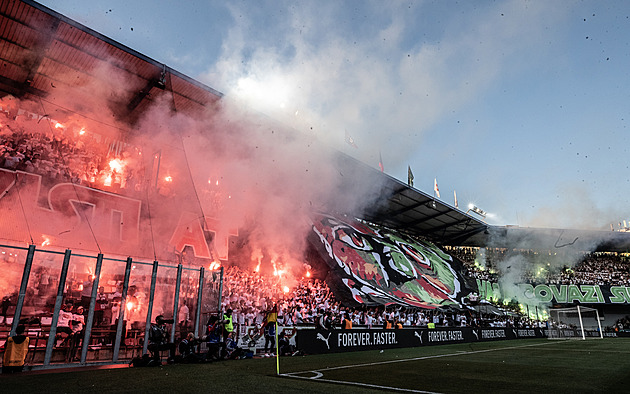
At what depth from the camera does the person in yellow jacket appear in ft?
22.4

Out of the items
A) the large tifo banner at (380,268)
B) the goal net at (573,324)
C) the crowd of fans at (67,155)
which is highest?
the crowd of fans at (67,155)

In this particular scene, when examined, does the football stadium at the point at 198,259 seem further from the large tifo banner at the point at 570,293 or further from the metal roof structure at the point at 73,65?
the large tifo banner at the point at 570,293

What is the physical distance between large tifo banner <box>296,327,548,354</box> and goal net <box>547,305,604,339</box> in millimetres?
7174

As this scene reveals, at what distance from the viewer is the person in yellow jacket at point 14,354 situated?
22.4ft

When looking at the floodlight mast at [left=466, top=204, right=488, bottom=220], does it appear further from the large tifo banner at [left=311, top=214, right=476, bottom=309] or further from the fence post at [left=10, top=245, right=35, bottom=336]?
the fence post at [left=10, top=245, right=35, bottom=336]

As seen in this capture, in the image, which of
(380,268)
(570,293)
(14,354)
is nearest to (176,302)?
(14,354)

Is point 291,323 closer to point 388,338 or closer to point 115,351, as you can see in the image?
point 388,338

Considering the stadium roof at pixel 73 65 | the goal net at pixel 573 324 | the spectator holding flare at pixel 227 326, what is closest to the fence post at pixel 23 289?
the spectator holding flare at pixel 227 326

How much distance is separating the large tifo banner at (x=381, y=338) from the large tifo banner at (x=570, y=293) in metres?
16.1

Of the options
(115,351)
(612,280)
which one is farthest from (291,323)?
(612,280)

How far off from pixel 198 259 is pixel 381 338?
8900 millimetres

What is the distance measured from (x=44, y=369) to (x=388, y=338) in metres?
9.99

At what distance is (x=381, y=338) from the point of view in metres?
12.8

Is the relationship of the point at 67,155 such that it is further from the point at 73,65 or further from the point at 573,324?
the point at 573,324
